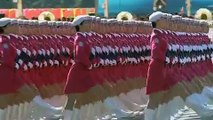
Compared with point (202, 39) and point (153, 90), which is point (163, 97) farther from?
point (202, 39)

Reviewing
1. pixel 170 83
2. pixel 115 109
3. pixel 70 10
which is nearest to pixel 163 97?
pixel 170 83

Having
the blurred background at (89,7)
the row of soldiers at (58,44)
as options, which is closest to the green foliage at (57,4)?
the blurred background at (89,7)

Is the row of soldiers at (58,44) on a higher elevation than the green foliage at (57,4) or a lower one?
higher

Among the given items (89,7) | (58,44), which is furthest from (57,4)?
(58,44)

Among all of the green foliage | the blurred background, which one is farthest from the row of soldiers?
the green foliage

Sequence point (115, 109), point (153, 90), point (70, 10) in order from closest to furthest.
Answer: point (153, 90), point (115, 109), point (70, 10)

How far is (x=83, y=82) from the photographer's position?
8.92m

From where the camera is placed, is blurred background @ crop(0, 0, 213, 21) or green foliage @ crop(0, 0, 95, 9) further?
green foliage @ crop(0, 0, 95, 9)

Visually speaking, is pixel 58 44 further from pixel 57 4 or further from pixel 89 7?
pixel 57 4

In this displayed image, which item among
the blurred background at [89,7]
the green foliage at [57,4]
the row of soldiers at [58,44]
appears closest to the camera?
the row of soldiers at [58,44]

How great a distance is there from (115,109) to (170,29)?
1.88 metres

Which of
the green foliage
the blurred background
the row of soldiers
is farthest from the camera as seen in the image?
the green foliage

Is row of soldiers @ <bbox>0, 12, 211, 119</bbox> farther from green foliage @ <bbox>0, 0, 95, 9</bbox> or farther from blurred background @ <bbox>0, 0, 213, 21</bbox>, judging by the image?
green foliage @ <bbox>0, 0, 95, 9</bbox>

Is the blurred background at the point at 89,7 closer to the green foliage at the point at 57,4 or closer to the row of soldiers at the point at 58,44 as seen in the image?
the green foliage at the point at 57,4
